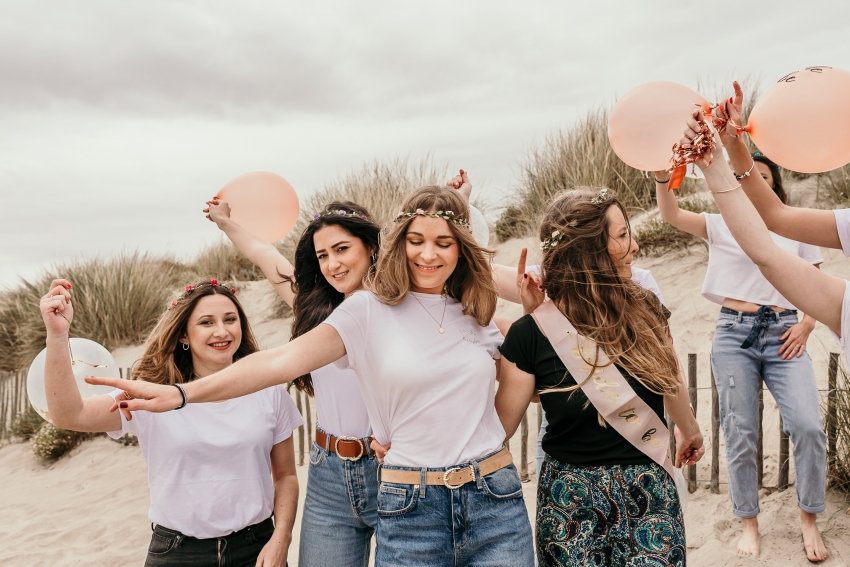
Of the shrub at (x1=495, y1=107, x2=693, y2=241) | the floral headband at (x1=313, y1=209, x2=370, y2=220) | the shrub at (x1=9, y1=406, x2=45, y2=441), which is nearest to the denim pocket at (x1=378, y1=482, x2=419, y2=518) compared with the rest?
the floral headband at (x1=313, y1=209, x2=370, y2=220)

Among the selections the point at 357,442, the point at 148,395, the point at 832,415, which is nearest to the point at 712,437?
the point at 832,415

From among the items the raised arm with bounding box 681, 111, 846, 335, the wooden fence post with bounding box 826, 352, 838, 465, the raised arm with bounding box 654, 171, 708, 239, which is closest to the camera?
the raised arm with bounding box 681, 111, 846, 335

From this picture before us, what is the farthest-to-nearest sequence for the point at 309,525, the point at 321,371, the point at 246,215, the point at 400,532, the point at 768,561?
the point at 768,561 → the point at 246,215 → the point at 321,371 → the point at 309,525 → the point at 400,532

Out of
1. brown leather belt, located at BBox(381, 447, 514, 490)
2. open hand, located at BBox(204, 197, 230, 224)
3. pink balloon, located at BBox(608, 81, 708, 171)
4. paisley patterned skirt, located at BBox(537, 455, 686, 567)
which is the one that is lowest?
paisley patterned skirt, located at BBox(537, 455, 686, 567)

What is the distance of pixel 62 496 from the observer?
7.84 meters

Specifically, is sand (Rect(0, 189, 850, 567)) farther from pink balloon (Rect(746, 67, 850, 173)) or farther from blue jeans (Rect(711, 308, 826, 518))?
pink balloon (Rect(746, 67, 850, 173))

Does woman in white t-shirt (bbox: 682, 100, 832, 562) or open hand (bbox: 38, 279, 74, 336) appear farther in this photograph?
open hand (bbox: 38, 279, 74, 336)

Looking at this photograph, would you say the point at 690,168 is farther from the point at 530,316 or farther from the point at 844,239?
the point at 530,316

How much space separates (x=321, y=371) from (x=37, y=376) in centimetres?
→ 114

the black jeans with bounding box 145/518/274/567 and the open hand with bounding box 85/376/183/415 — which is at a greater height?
the open hand with bounding box 85/376/183/415

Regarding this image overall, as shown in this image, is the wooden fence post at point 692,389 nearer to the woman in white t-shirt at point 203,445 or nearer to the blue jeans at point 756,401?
the blue jeans at point 756,401

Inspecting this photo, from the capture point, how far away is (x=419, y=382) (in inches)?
80.0

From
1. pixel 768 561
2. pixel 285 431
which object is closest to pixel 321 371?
pixel 285 431

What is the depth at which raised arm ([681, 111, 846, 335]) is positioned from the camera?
1.79 metres
